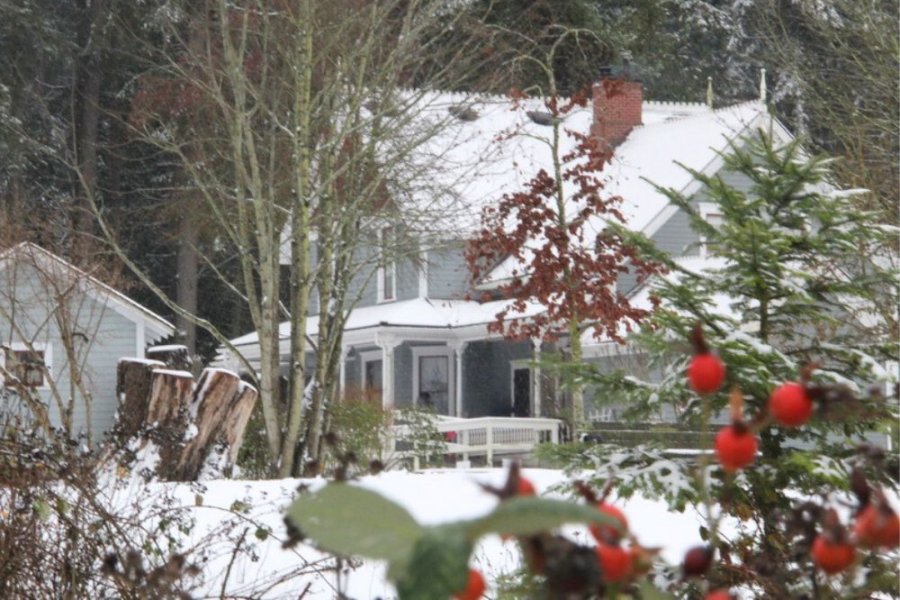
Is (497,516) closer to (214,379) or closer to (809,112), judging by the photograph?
(214,379)

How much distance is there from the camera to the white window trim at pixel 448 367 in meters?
30.9

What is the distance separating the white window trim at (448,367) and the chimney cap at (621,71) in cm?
672

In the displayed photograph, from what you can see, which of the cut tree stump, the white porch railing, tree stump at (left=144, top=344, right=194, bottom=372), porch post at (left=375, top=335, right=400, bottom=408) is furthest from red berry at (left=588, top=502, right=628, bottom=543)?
porch post at (left=375, top=335, right=400, bottom=408)

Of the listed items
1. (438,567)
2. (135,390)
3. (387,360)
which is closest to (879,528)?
(438,567)

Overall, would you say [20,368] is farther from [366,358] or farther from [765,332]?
[366,358]

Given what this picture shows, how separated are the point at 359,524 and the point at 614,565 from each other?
0.20 metres

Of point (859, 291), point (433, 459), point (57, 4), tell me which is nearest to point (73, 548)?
point (859, 291)

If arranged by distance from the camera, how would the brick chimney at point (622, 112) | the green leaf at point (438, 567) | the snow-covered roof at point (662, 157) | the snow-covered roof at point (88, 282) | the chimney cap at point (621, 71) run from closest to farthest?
the green leaf at point (438, 567)
the snow-covered roof at point (88, 282)
the chimney cap at point (621, 71)
the snow-covered roof at point (662, 157)
the brick chimney at point (622, 112)

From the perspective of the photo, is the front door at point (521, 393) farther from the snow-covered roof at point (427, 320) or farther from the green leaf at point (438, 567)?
the green leaf at point (438, 567)

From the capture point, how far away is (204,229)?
29.4m

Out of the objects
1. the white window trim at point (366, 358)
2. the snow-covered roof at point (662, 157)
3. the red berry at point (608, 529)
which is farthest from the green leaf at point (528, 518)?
the white window trim at point (366, 358)

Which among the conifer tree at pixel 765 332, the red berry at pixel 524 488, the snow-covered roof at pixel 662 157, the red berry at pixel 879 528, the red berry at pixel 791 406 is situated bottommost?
the red berry at pixel 879 528

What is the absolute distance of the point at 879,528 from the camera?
1207 millimetres

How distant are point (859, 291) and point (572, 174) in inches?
504
